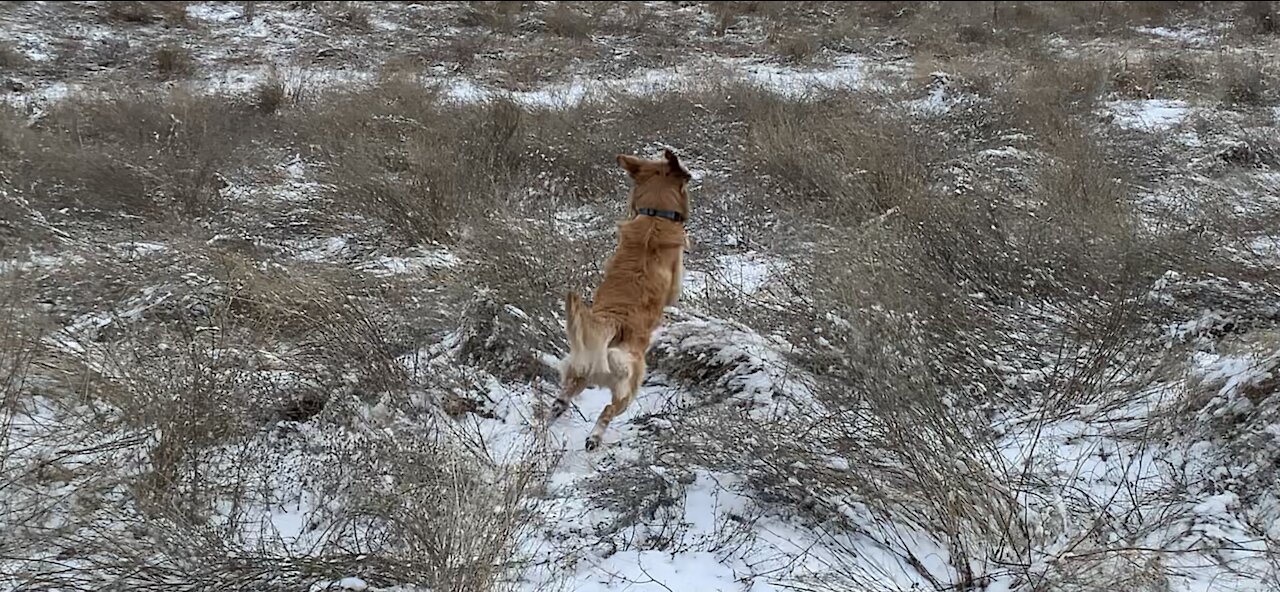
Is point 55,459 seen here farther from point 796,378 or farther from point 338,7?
point 338,7

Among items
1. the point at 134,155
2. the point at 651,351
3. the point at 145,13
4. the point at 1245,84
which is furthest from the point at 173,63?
the point at 1245,84

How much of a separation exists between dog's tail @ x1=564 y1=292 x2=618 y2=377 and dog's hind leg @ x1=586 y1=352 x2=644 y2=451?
11cm

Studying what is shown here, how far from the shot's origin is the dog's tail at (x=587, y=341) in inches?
129

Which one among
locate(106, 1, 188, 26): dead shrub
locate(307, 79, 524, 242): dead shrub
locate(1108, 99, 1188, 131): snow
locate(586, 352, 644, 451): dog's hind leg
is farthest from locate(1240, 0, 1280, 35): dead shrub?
locate(106, 1, 188, 26): dead shrub

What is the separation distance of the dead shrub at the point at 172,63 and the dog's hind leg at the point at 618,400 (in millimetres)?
8746

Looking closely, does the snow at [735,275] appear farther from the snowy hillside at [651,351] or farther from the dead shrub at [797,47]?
the dead shrub at [797,47]

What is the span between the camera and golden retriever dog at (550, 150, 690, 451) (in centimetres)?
338

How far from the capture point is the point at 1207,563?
2521mm

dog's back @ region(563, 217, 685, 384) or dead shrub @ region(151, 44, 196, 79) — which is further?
dead shrub @ region(151, 44, 196, 79)

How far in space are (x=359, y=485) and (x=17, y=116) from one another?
6090 mm

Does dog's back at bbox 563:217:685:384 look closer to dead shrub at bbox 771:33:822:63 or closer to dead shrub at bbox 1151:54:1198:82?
dead shrub at bbox 1151:54:1198:82

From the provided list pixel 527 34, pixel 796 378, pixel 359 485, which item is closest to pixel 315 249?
pixel 359 485

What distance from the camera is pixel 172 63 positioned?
1015 cm

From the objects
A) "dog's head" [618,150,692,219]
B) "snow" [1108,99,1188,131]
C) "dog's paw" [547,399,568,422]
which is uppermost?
"dog's head" [618,150,692,219]
